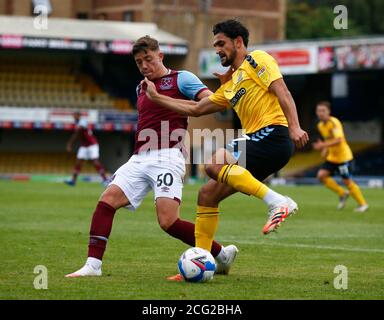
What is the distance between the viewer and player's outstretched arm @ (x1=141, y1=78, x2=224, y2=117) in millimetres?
9570

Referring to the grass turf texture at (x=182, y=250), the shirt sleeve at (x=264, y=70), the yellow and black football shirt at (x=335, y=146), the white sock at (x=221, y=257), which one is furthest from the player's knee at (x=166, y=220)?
the yellow and black football shirt at (x=335, y=146)

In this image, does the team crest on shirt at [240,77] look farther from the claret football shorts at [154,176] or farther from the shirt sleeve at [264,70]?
the claret football shorts at [154,176]

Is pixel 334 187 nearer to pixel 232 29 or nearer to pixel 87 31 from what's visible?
pixel 232 29

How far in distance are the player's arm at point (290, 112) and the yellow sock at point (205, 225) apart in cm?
116

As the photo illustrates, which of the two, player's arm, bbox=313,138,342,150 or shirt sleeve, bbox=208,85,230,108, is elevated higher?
shirt sleeve, bbox=208,85,230,108

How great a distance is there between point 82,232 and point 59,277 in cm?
556

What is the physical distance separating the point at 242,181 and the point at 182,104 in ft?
3.21

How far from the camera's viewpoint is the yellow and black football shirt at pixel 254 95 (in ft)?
31.0

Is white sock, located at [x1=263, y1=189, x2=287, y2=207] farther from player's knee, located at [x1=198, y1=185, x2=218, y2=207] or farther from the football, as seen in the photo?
the football

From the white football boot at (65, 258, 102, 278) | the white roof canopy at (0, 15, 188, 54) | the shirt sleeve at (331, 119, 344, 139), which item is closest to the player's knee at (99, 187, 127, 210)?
the white football boot at (65, 258, 102, 278)

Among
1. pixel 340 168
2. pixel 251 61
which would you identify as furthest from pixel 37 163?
pixel 251 61

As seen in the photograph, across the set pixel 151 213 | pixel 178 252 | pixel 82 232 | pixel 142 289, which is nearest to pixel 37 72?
pixel 151 213

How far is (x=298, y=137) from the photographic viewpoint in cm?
903
